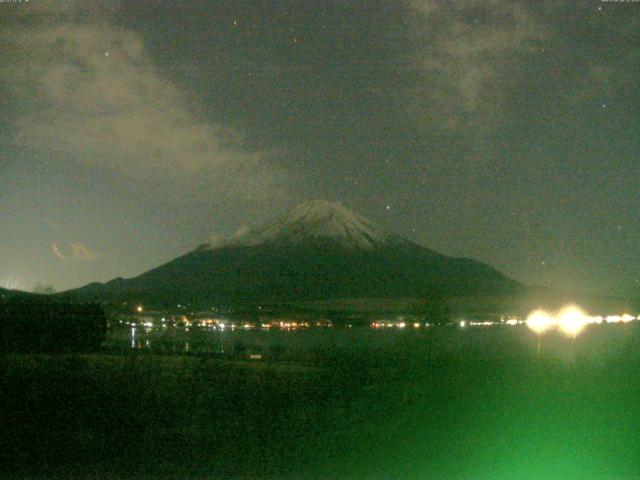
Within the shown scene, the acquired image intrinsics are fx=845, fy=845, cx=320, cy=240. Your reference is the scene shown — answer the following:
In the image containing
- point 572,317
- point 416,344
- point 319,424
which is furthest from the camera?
point 572,317

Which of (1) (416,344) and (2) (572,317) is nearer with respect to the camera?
(1) (416,344)

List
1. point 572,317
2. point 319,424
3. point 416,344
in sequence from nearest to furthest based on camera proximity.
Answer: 1. point 319,424
2. point 416,344
3. point 572,317

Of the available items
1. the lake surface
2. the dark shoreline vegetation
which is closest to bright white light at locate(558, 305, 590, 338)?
the lake surface

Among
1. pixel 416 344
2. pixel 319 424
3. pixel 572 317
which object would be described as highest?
pixel 572 317

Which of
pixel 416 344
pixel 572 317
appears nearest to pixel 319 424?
pixel 416 344

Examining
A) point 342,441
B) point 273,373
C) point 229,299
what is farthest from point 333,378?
point 229,299

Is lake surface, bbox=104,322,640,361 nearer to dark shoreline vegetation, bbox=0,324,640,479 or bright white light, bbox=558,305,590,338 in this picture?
dark shoreline vegetation, bbox=0,324,640,479

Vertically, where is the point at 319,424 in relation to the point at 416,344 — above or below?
below

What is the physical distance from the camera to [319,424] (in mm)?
14344

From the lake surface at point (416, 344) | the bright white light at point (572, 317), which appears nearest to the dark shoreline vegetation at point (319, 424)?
the lake surface at point (416, 344)

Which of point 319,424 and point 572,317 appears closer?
point 319,424

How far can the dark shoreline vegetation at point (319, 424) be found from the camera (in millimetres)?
11250

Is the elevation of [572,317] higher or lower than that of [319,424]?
higher

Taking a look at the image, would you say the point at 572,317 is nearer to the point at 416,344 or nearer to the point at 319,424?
the point at 416,344
